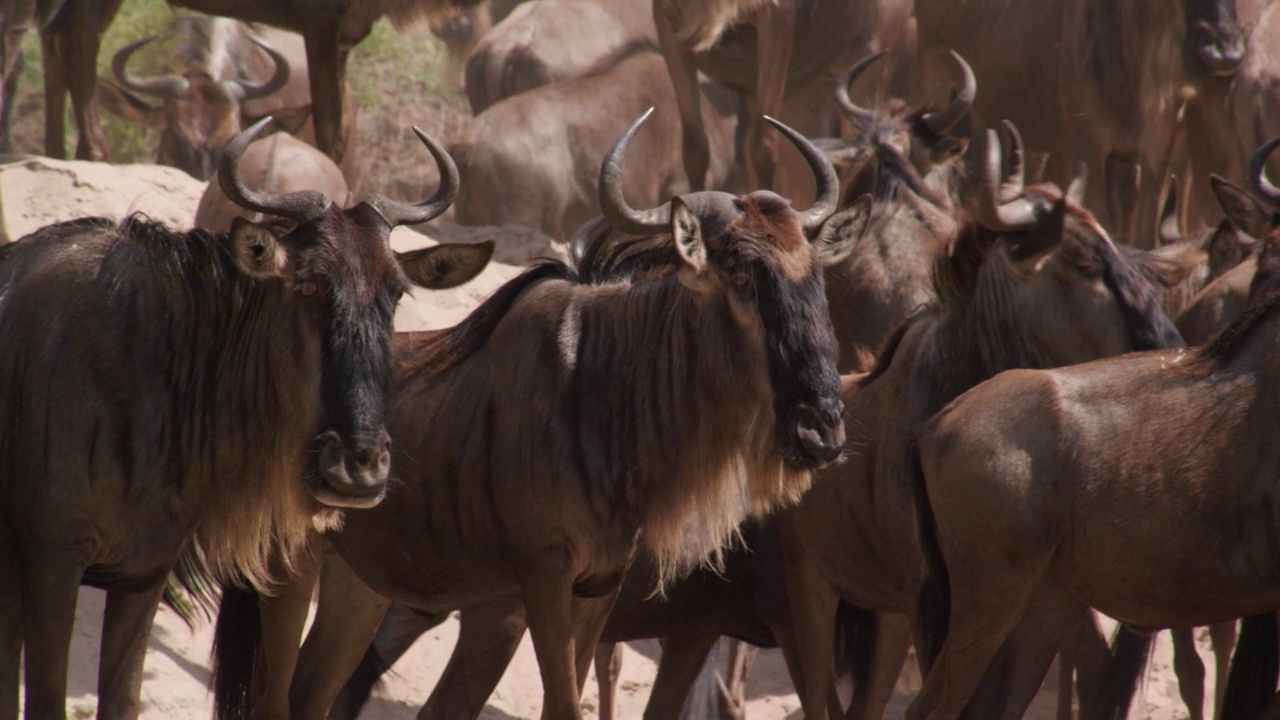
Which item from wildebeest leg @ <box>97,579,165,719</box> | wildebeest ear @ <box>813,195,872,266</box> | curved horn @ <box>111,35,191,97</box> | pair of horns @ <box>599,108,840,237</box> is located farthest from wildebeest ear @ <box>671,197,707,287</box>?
curved horn @ <box>111,35,191,97</box>

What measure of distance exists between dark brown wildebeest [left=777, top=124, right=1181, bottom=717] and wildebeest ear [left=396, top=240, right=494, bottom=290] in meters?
1.77

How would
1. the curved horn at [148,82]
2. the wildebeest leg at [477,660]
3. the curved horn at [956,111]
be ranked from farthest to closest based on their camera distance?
the curved horn at [148,82] < the curved horn at [956,111] < the wildebeest leg at [477,660]

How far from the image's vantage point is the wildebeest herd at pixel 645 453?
5297mm

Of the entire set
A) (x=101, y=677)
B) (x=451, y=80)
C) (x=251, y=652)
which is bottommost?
(x=451, y=80)

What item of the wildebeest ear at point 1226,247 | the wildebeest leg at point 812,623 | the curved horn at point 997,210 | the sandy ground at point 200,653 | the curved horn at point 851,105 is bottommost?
the sandy ground at point 200,653

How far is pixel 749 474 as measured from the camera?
5.82 m

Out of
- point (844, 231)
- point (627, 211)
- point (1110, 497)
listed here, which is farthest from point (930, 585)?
point (627, 211)

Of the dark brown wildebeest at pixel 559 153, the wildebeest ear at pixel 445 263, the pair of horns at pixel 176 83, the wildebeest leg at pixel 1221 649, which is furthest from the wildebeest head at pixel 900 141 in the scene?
the pair of horns at pixel 176 83

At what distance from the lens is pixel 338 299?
5.24 meters

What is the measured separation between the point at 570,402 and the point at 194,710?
9.71 feet

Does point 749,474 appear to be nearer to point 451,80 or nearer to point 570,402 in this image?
point 570,402

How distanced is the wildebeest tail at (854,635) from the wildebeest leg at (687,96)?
204 inches

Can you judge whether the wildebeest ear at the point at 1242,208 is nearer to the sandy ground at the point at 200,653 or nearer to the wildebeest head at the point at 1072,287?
the wildebeest head at the point at 1072,287

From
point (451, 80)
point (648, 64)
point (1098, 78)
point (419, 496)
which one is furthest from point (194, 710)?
point (451, 80)
